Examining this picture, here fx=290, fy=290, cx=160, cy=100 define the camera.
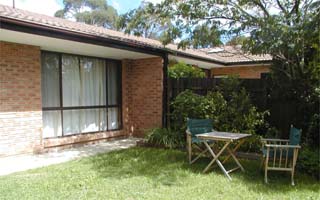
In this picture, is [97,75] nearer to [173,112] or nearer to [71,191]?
[173,112]

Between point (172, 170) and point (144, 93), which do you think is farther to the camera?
point (144, 93)

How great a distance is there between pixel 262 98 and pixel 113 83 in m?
4.86

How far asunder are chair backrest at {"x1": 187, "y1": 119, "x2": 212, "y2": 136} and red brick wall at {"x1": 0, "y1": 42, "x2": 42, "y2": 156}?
392 centimetres

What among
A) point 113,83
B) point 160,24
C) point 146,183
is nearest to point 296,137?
point 146,183

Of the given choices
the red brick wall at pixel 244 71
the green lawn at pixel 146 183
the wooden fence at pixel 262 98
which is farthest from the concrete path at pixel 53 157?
the red brick wall at pixel 244 71

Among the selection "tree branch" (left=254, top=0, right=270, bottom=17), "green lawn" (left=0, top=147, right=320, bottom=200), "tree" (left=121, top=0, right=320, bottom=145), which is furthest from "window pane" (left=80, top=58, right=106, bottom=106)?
"tree branch" (left=254, top=0, right=270, bottom=17)

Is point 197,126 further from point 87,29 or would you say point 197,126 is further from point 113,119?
point 87,29

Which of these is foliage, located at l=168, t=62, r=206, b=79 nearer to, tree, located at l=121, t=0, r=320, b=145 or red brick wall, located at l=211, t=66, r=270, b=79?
tree, located at l=121, t=0, r=320, b=145

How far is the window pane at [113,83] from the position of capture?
9.76 metres

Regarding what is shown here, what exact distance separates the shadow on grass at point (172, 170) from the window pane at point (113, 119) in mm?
2494

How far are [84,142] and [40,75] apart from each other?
2.46 meters

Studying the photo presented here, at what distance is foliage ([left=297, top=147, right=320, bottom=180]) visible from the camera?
5188 mm

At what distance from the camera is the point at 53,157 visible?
7.13m

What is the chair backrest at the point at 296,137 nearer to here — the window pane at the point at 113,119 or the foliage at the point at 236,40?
the foliage at the point at 236,40
